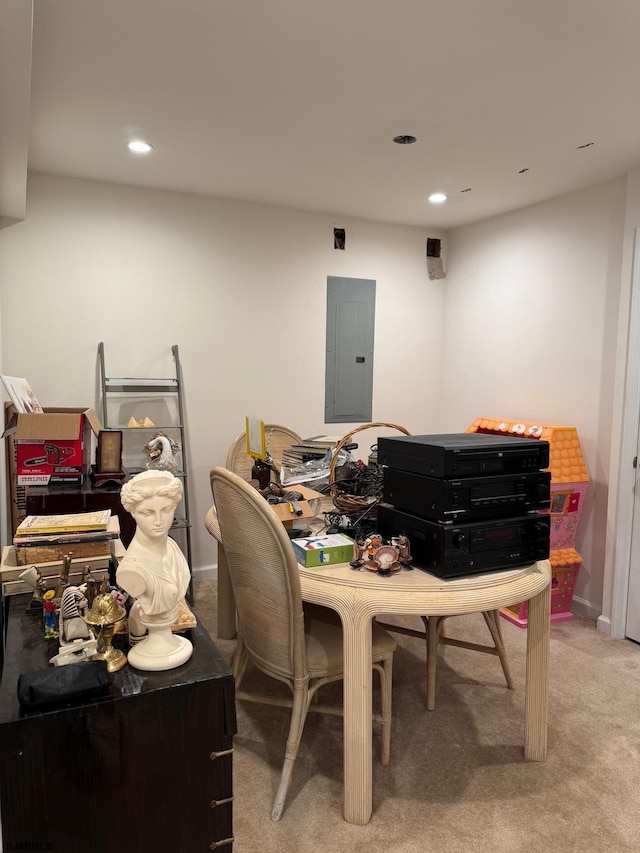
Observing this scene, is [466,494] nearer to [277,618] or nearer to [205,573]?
[277,618]

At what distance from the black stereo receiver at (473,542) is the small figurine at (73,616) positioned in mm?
933

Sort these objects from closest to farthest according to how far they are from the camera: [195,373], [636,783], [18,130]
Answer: [636,783], [18,130], [195,373]

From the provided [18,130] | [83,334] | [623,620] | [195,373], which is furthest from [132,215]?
[623,620]

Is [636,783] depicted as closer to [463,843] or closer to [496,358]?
[463,843]

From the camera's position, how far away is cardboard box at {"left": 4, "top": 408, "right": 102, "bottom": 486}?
6.57 feet

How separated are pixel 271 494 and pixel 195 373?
5.06 ft

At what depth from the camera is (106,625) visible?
3.37 feet

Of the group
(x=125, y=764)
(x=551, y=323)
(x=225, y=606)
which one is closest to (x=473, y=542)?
(x=125, y=764)

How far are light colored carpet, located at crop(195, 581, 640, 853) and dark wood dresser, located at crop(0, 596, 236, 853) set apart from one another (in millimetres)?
741

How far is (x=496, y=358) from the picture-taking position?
3787mm

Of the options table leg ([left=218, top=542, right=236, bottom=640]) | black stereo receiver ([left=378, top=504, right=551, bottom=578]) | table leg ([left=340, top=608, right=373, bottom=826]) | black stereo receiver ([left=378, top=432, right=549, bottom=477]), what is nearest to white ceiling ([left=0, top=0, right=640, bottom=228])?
black stereo receiver ([left=378, top=432, right=549, bottom=477])

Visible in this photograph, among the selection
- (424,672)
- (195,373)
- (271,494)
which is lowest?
(424,672)

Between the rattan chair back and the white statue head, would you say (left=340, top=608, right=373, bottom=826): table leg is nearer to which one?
the rattan chair back

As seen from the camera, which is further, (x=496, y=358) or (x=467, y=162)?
(x=496, y=358)
